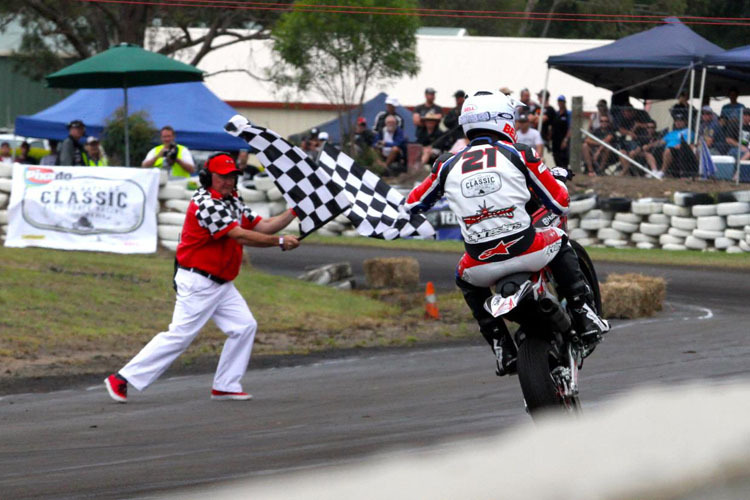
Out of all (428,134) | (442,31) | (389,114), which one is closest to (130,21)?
(442,31)

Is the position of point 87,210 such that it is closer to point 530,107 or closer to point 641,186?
point 641,186

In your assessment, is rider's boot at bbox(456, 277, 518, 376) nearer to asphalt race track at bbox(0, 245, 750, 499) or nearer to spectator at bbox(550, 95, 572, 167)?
asphalt race track at bbox(0, 245, 750, 499)

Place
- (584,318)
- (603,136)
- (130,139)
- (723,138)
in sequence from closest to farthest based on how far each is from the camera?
(584,318), (723,138), (130,139), (603,136)

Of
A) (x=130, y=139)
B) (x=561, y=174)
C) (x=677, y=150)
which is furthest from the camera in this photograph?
(x=130, y=139)

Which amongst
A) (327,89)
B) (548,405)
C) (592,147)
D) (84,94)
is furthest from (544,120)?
(548,405)

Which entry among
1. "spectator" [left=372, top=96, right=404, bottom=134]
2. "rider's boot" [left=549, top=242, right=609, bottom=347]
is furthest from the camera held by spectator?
"rider's boot" [left=549, top=242, right=609, bottom=347]

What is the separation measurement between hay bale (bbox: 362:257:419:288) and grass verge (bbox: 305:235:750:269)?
12.5 ft

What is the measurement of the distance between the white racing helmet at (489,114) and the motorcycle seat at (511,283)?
79 cm

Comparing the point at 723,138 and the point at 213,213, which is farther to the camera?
the point at 723,138

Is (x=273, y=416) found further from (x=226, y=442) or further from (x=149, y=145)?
(x=149, y=145)

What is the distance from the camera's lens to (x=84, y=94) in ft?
86.3

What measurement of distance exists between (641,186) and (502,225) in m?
15.5

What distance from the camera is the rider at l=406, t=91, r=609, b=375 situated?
6.36 metres

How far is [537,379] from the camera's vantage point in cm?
605
